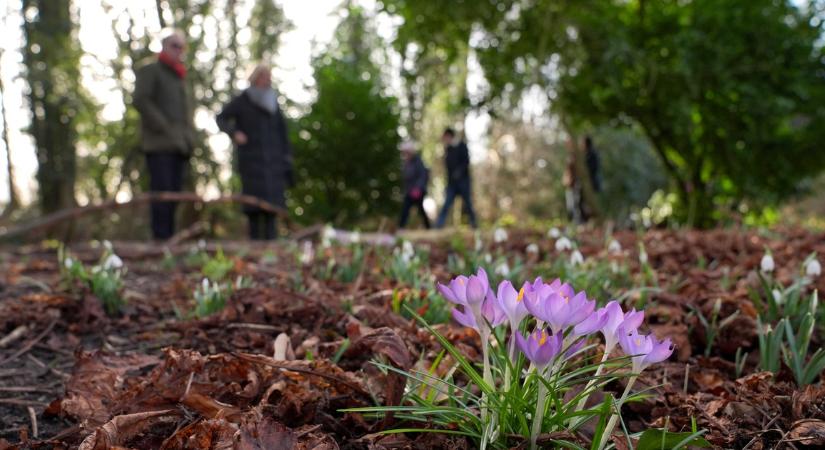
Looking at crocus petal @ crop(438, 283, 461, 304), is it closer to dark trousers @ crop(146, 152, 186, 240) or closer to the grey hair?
dark trousers @ crop(146, 152, 186, 240)

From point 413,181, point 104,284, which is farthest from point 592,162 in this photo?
point 104,284

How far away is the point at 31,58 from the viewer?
1241 centimetres

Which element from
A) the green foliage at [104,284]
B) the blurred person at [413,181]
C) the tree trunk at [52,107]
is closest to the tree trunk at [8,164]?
the tree trunk at [52,107]

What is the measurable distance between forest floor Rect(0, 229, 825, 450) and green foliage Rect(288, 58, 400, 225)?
9.14m

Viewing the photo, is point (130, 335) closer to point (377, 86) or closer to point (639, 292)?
point (639, 292)

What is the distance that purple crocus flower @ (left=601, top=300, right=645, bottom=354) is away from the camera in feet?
3.83

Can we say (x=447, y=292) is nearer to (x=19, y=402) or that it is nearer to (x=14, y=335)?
(x=19, y=402)

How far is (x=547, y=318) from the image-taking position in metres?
1.13

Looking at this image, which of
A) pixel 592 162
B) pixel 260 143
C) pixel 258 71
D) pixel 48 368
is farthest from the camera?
pixel 592 162

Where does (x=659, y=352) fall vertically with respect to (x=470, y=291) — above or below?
below

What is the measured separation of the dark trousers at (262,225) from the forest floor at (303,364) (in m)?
3.92

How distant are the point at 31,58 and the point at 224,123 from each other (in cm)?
730

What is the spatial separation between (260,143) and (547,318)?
6.74 meters

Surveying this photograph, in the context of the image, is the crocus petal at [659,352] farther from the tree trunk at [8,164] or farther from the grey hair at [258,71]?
the tree trunk at [8,164]
